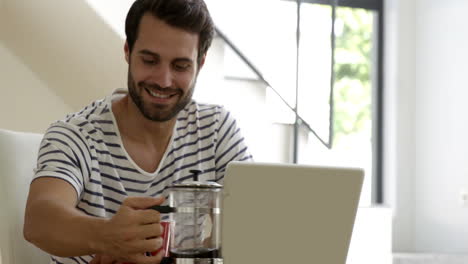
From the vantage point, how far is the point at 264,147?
357 cm

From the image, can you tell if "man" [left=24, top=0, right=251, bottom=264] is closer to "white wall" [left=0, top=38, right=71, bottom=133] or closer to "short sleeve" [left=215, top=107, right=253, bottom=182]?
"short sleeve" [left=215, top=107, right=253, bottom=182]

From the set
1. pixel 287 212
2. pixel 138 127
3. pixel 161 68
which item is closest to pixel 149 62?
pixel 161 68

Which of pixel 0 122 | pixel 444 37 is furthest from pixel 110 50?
pixel 444 37

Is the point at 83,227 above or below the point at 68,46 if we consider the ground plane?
below

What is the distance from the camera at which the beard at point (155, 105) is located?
154 centimetres

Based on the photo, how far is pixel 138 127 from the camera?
163 cm

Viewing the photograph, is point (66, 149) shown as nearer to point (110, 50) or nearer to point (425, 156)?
point (110, 50)

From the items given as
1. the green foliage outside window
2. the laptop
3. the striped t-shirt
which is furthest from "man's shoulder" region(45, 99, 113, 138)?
the green foliage outside window

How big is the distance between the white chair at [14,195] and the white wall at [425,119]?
3.43m

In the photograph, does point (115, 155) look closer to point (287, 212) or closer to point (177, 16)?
point (177, 16)

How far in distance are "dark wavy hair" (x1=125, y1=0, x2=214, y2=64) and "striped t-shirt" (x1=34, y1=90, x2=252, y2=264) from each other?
20 cm

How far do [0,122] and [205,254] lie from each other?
118 inches

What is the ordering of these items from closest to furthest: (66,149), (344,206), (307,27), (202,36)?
1. (344,206)
2. (66,149)
3. (202,36)
4. (307,27)

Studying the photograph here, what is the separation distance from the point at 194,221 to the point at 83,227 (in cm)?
21
